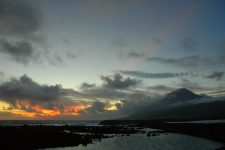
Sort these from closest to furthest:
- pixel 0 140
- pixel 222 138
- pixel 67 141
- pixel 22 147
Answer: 1. pixel 22 147
2. pixel 0 140
3. pixel 67 141
4. pixel 222 138

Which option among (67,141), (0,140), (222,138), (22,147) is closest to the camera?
(22,147)

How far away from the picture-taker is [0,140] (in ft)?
222

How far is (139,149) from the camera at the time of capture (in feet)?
203

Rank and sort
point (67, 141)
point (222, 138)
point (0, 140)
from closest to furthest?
point (0, 140) → point (67, 141) → point (222, 138)

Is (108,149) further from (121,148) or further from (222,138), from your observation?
(222,138)

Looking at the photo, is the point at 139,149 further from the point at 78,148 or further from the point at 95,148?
the point at 78,148

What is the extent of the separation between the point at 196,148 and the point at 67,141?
3514 centimetres

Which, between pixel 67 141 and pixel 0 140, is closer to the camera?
pixel 0 140

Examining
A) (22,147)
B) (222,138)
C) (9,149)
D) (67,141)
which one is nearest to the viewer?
(9,149)

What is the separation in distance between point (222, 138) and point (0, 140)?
67813 millimetres

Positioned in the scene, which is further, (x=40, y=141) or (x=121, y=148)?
(x=40, y=141)

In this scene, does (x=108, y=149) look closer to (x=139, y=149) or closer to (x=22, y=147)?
(x=139, y=149)

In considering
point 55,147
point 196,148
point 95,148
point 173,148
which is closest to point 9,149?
point 55,147

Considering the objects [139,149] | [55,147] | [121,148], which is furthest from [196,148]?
[55,147]
